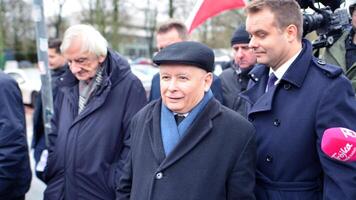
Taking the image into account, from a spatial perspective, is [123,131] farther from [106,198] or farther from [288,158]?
[288,158]

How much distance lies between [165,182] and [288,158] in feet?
1.94

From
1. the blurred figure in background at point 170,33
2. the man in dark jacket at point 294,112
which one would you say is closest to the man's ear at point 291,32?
the man in dark jacket at point 294,112

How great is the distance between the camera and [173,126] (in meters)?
2.15

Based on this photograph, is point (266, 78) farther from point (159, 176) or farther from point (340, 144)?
point (159, 176)

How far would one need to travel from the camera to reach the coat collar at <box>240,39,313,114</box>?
2090 mm

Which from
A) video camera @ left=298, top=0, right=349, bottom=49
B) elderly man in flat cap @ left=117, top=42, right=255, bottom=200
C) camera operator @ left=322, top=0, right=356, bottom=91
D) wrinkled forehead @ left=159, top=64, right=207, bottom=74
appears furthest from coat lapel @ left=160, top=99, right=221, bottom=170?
camera operator @ left=322, top=0, right=356, bottom=91

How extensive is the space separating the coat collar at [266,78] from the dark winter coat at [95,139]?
0.96 meters

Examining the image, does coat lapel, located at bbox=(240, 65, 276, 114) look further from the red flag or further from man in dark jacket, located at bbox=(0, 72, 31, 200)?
the red flag

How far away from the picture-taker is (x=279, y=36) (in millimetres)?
2111

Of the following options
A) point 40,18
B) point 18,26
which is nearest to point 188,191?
point 40,18

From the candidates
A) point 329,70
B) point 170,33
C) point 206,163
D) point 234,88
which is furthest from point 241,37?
point 206,163

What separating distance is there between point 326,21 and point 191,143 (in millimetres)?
1156

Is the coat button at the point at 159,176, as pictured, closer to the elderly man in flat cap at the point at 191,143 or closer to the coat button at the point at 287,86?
the elderly man in flat cap at the point at 191,143

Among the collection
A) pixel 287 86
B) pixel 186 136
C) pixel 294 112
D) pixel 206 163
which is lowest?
pixel 206 163
